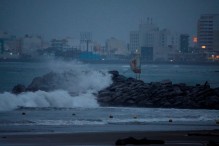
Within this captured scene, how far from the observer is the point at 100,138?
18.6 meters

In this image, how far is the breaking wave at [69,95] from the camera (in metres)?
33.7

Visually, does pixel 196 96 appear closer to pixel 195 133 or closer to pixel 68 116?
pixel 68 116

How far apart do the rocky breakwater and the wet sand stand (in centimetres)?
1394

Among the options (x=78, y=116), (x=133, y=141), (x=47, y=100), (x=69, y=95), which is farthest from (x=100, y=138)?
(x=69, y=95)

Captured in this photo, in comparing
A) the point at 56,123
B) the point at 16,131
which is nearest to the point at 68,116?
the point at 56,123

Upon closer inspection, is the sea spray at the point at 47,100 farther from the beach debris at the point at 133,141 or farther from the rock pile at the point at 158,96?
the beach debris at the point at 133,141

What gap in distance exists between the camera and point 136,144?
644 inches

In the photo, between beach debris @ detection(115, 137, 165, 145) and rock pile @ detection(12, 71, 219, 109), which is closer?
beach debris @ detection(115, 137, 165, 145)

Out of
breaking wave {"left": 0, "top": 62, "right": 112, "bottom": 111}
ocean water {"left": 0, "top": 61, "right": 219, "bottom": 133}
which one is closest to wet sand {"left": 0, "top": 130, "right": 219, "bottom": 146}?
ocean water {"left": 0, "top": 61, "right": 219, "bottom": 133}

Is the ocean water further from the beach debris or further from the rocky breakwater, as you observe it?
the beach debris

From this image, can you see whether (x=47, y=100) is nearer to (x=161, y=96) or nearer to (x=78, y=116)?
(x=161, y=96)

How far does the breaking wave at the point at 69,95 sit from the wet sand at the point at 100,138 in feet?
40.6

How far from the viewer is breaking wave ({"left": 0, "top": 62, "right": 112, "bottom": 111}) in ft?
111

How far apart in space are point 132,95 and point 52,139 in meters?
18.9
